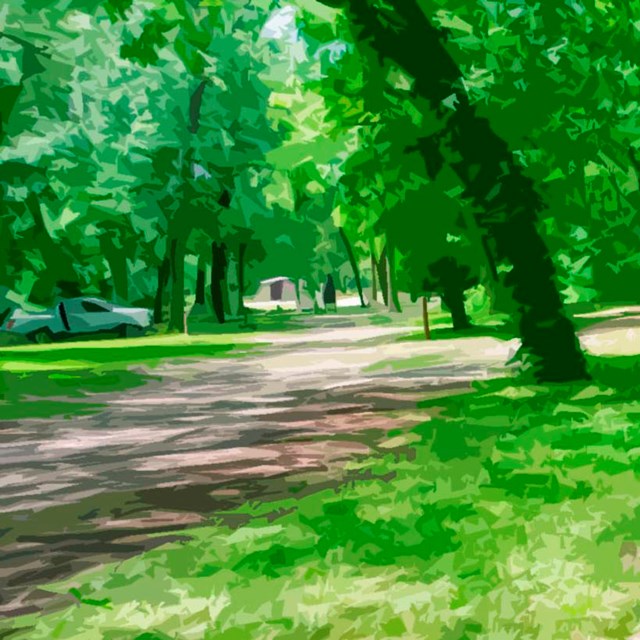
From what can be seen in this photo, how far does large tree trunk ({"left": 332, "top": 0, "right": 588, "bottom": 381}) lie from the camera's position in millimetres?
15617

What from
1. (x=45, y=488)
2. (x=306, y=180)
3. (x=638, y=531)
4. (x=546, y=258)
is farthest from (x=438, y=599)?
(x=306, y=180)

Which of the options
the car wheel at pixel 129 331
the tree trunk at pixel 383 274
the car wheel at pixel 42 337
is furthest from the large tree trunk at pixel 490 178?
the tree trunk at pixel 383 274

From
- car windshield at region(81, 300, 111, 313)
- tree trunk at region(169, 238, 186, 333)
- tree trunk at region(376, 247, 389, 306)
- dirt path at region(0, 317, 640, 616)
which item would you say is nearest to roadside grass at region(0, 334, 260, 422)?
dirt path at region(0, 317, 640, 616)

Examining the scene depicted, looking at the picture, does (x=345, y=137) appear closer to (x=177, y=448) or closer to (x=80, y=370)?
(x=80, y=370)

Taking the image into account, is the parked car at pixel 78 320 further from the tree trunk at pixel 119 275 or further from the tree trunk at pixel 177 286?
the tree trunk at pixel 119 275

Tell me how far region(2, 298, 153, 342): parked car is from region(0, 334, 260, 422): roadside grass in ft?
24.5

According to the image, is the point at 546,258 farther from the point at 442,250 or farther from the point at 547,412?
the point at 442,250

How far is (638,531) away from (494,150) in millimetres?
9987

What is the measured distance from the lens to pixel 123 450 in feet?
36.6

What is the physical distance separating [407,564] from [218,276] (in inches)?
1924

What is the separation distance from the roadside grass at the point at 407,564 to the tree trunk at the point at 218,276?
44616mm

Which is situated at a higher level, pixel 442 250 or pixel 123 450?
pixel 442 250

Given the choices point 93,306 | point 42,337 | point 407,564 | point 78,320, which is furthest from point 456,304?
point 407,564

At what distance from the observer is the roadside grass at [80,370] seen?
16828 millimetres
